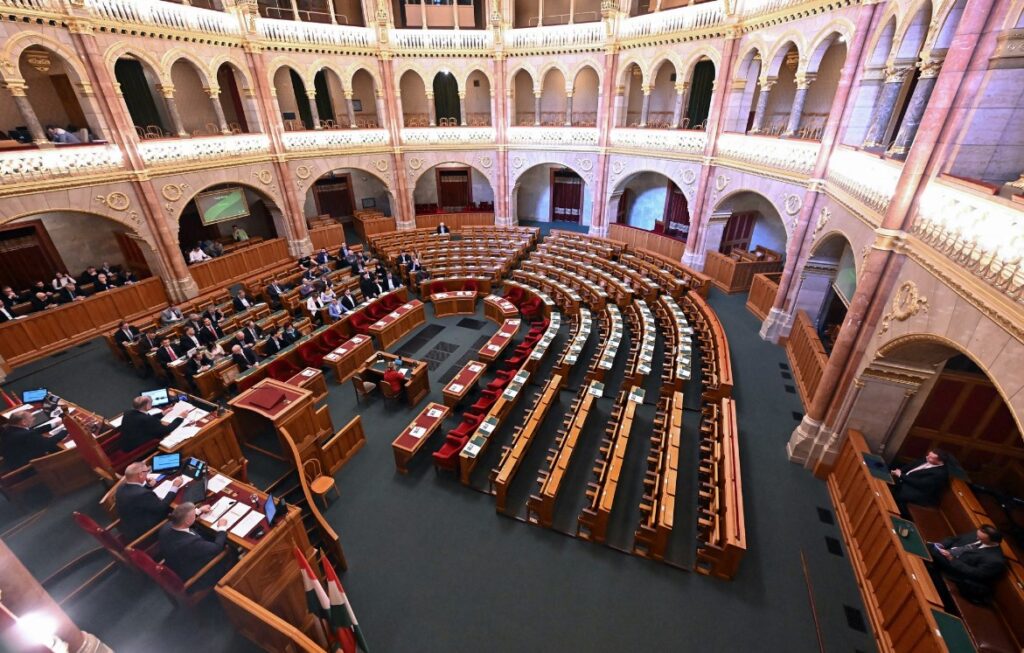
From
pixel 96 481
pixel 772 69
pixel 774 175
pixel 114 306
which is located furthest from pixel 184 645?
pixel 772 69

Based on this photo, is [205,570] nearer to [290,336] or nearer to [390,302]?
[290,336]

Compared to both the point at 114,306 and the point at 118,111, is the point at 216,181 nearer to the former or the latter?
the point at 118,111

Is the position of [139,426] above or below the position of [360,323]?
above

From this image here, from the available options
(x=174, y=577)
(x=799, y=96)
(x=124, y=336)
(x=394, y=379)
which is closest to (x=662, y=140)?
(x=799, y=96)

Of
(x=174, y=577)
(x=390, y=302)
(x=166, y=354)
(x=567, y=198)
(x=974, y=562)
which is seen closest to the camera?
(x=974, y=562)

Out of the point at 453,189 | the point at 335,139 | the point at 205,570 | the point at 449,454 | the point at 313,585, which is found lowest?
the point at 449,454

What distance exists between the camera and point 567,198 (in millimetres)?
25109

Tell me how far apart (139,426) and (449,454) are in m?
5.52

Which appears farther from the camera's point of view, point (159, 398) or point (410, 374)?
point (410, 374)

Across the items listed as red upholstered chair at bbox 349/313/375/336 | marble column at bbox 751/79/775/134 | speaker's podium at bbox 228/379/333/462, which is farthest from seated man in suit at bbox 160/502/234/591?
marble column at bbox 751/79/775/134

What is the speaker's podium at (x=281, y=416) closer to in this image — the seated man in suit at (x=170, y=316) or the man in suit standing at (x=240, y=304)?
the man in suit standing at (x=240, y=304)

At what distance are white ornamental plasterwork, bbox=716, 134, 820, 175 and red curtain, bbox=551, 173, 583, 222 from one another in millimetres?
9602

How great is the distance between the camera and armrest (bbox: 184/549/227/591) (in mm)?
5746

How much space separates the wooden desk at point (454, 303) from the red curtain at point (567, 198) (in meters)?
11.7
